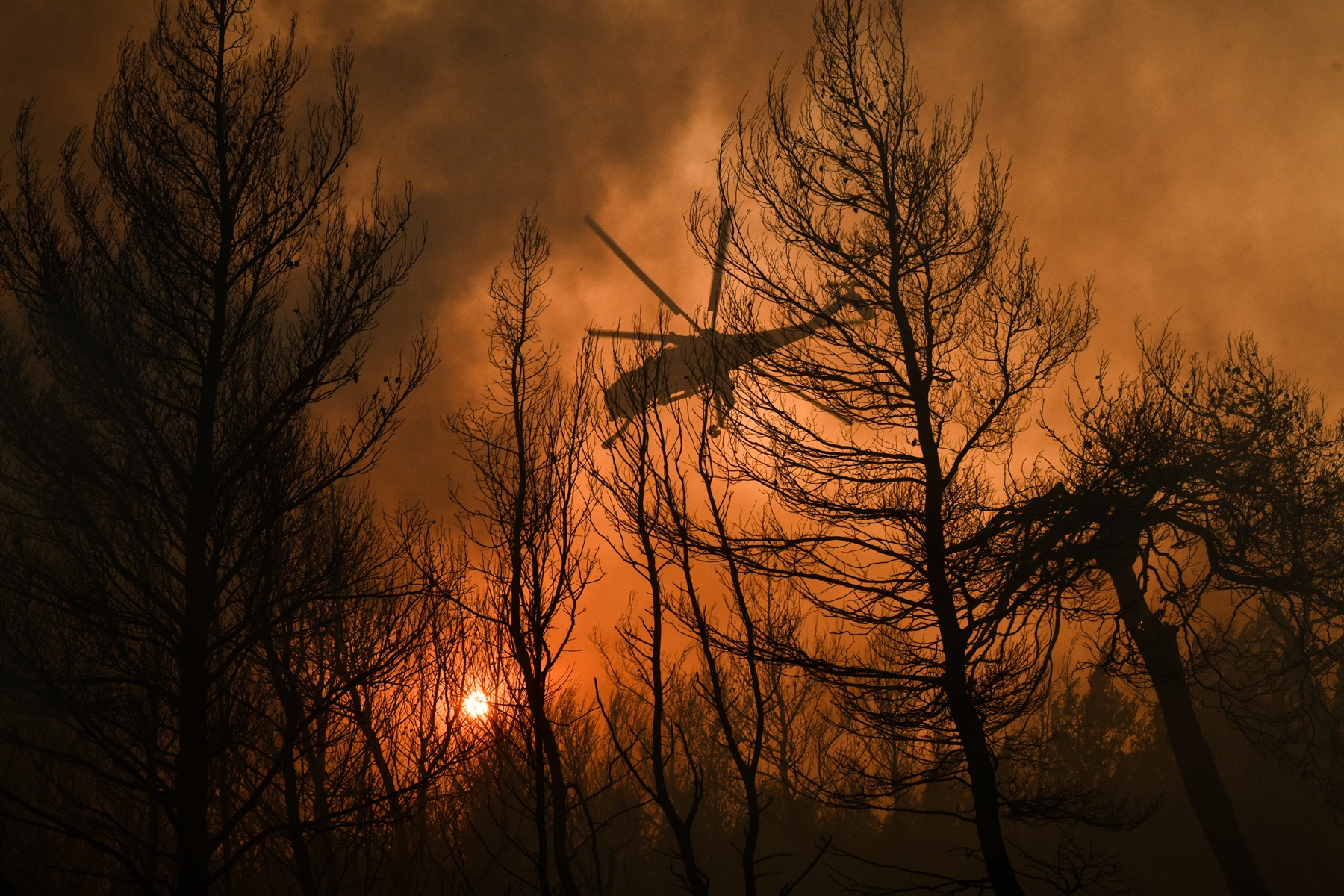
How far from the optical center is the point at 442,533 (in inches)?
327

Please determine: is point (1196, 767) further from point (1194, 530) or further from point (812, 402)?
point (812, 402)

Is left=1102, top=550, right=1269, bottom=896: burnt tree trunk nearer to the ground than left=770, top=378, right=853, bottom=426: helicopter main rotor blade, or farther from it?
nearer to the ground

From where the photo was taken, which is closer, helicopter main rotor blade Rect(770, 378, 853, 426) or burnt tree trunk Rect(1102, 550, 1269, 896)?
helicopter main rotor blade Rect(770, 378, 853, 426)

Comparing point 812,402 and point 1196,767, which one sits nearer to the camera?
point 812,402

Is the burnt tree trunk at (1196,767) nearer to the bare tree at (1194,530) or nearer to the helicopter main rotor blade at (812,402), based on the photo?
the bare tree at (1194,530)

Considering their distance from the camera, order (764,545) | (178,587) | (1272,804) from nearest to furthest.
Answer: (764,545) → (178,587) → (1272,804)

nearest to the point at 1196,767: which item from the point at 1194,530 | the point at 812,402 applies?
the point at 1194,530

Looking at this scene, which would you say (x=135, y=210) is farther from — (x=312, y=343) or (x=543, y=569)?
(x=543, y=569)

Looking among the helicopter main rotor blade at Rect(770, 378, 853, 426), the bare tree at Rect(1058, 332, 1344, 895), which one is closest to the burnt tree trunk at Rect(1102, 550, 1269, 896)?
the bare tree at Rect(1058, 332, 1344, 895)

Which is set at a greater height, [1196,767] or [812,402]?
[812,402]

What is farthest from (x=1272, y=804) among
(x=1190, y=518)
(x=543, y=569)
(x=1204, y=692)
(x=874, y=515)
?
(x=543, y=569)

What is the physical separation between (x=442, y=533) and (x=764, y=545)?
3.77m

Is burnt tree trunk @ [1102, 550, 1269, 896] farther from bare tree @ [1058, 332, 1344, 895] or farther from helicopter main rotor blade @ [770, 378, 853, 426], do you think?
helicopter main rotor blade @ [770, 378, 853, 426]

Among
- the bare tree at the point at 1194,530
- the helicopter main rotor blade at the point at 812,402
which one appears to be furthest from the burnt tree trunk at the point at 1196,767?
the helicopter main rotor blade at the point at 812,402
